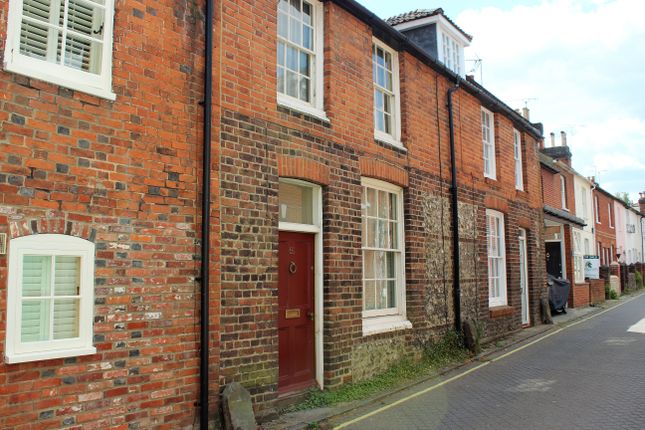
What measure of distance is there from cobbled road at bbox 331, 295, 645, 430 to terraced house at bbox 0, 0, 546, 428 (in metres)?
1.11

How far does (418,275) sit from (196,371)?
5.37 m

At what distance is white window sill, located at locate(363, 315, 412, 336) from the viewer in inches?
351

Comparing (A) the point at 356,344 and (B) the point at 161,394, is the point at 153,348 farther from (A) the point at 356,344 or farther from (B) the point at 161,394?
(A) the point at 356,344

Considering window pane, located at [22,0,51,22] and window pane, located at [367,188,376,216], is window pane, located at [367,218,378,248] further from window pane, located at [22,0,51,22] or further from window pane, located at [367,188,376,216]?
window pane, located at [22,0,51,22]

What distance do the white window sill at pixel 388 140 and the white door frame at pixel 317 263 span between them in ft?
6.51

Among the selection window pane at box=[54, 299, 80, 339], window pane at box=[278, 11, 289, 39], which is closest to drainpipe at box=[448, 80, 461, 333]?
window pane at box=[278, 11, 289, 39]

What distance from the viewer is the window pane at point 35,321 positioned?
15.5 feet

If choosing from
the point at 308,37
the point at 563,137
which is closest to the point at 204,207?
the point at 308,37

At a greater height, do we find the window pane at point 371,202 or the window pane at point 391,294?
the window pane at point 371,202

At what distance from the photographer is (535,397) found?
26.2ft

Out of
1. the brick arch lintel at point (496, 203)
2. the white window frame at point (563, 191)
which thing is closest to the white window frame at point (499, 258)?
the brick arch lintel at point (496, 203)

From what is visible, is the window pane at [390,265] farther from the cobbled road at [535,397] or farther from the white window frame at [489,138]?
the white window frame at [489,138]

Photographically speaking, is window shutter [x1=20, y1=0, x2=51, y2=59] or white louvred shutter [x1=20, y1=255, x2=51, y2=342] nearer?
white louvred shutter [x1=20, y1=255, x2=51, y2=342]

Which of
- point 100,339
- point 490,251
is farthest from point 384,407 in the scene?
point 490,251
